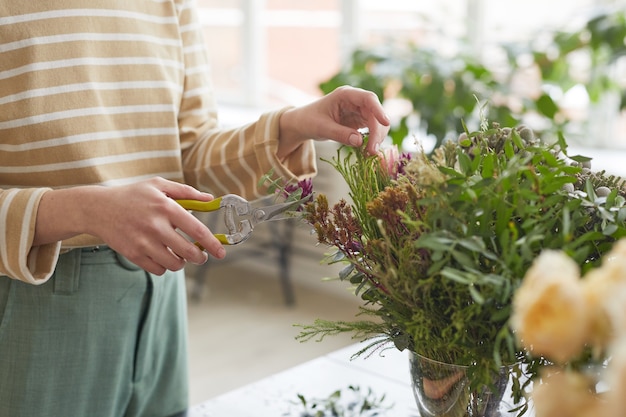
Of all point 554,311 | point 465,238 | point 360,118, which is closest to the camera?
point 554,311

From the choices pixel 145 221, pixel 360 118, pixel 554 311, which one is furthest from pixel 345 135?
pixel 554 311

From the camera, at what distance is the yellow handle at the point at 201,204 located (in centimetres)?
81

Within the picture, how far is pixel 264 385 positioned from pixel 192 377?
1.97 metres

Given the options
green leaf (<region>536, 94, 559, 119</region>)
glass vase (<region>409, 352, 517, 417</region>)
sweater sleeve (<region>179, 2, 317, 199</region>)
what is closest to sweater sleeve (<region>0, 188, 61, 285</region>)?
Answer: sweater sleeve (<region>179, 2, 317, 199</region>)

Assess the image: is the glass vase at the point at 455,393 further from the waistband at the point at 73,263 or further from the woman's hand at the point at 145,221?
the waistband at the point at 73,263

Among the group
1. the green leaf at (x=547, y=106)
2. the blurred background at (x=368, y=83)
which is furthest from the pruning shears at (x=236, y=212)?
the green leaf at (x=547, y=106)

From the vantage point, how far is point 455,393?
0.72 m

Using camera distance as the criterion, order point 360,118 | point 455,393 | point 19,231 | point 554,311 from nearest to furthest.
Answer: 1. point 554,311
2. point 455,393
3. point 19,231
4. point 360,118

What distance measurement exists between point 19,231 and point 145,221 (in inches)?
7.7

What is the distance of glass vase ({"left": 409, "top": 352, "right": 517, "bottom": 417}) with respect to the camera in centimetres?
71

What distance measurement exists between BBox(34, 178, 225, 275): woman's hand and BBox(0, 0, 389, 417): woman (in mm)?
11

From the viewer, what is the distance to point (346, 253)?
728 mm

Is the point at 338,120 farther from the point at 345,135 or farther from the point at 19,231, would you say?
the point at 19,231

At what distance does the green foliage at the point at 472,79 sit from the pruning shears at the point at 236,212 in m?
1.83
